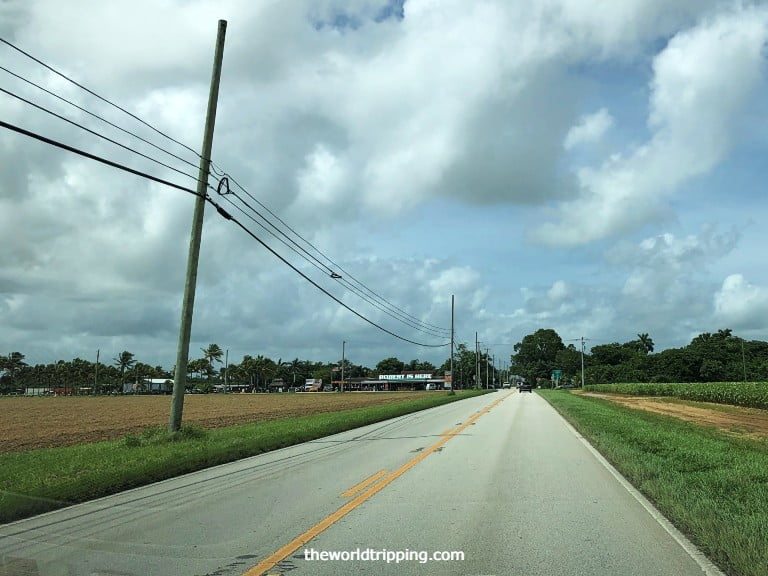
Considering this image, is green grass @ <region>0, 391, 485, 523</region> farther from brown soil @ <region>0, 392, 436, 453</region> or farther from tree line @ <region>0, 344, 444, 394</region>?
tree line @ <region>0, 344, 444, 394</region>

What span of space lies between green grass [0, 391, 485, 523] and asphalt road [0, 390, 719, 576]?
0.52 m

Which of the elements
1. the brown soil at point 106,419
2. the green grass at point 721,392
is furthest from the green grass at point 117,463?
the green grass at point 721,392

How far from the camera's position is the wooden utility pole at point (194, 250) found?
16.8 metres

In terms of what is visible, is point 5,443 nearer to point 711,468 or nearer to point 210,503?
point 210,503

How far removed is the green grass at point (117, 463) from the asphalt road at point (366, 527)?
52 cm

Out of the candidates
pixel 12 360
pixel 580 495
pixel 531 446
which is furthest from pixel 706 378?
pixel 12 360

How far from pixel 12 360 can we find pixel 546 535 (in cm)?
20739

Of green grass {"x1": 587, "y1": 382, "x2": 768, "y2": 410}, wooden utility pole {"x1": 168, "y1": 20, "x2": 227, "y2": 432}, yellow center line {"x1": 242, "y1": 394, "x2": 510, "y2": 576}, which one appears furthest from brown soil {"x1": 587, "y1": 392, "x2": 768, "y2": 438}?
wooden utility pole {"x1": 168, "y1": 20, "x2": 227, "y2": 432}

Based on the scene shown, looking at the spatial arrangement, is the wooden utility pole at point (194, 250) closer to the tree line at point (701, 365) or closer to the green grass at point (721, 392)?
the green grass at point (721, 392)

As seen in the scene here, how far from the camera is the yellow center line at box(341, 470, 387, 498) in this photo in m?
9.27

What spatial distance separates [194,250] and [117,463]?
6.68m

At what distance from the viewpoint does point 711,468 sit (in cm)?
1120

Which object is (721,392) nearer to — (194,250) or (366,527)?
(194,250)

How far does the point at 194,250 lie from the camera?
17.5 m
